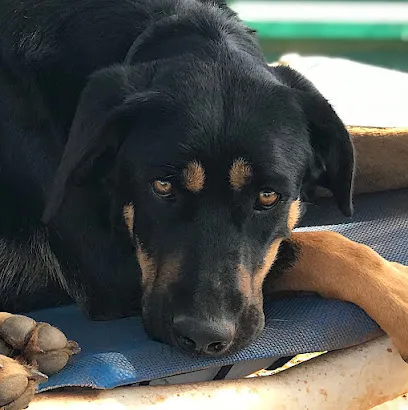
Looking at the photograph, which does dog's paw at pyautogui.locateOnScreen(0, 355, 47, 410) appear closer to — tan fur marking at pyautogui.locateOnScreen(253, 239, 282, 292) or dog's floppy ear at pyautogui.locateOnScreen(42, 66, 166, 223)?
dog's floppy ear at pyautogui.locateOnScreen(42, 66, 166, 223)

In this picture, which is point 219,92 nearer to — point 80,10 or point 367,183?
point 80,10

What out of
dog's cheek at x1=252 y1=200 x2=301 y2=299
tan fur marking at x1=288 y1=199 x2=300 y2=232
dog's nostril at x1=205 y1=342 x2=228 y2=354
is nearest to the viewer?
dog's nostril at x1=205 y1=342 x2=228 y2=354

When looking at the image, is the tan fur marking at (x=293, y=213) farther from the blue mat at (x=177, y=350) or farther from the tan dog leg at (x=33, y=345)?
the tan dog leg at (x=33, y=345)

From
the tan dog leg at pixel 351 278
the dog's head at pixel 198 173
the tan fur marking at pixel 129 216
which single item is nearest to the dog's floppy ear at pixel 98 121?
the dog's head at pixel 198 173

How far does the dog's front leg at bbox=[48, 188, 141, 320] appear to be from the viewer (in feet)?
6.51

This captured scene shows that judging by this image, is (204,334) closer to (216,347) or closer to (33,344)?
(216,347)

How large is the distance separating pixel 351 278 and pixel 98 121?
2.30ft

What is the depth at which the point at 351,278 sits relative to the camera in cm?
190

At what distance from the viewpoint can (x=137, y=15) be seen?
6.58 ft

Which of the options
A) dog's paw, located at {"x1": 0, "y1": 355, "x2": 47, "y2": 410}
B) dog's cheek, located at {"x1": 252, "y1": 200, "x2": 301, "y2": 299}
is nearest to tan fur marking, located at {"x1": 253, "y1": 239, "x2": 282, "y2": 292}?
dog's cheek, located at {"x1": 252, "y1": 200, "x2": 301, "y2": 299}

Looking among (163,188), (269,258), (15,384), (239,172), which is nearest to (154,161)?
(163,188)

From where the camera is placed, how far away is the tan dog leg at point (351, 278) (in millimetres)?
1852

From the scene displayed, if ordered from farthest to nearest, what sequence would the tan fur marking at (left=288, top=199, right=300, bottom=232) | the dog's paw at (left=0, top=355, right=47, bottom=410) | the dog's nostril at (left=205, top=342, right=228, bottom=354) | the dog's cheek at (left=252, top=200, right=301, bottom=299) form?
the tan fur marking at (left=288, top=199, right=300, bottom=232)
the dog's cheek at (left=252, top=200, right=301, bottom=299)
the dog's nostril at (left=205, top=342, right=228, bottom=354)
the dog's paw at (left=0, top=355, right=47, bottom=410)

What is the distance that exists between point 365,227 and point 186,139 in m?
0.90
